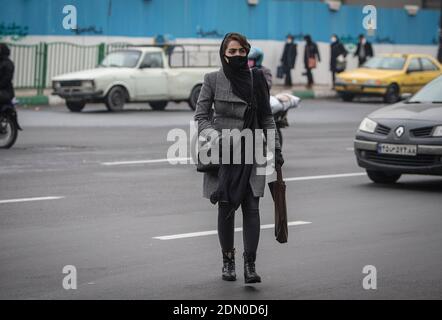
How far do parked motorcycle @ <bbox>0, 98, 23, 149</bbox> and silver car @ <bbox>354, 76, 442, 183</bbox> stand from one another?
6.37 m

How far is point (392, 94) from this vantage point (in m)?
36.5

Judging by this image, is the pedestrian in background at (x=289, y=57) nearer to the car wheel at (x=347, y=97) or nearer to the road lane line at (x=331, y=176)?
the car wheel at (x=347, y=97)

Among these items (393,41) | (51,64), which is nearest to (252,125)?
(51,64)

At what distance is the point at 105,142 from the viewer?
826 inches

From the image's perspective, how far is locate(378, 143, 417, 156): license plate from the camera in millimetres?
14312

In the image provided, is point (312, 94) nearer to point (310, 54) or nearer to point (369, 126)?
point (310, 54)

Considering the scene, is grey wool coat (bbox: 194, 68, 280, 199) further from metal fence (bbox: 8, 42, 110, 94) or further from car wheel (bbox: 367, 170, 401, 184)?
metal fence (bbox: 8, 42, 110, 94)

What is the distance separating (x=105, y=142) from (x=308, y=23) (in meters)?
23.1

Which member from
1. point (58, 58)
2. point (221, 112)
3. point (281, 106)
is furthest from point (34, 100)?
point (221, 112)

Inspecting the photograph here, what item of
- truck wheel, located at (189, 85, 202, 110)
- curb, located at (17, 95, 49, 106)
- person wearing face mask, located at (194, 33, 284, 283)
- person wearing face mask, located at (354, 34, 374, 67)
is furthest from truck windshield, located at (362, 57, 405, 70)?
person wearing face mask, located at (194, 33, 284, 283)

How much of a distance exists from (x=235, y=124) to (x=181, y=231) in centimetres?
269

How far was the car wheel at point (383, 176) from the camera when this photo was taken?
593 inches

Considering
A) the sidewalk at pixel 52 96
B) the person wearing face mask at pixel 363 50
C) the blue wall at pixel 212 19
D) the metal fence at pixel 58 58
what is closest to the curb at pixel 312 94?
the sidewalk at pixel 52 96
